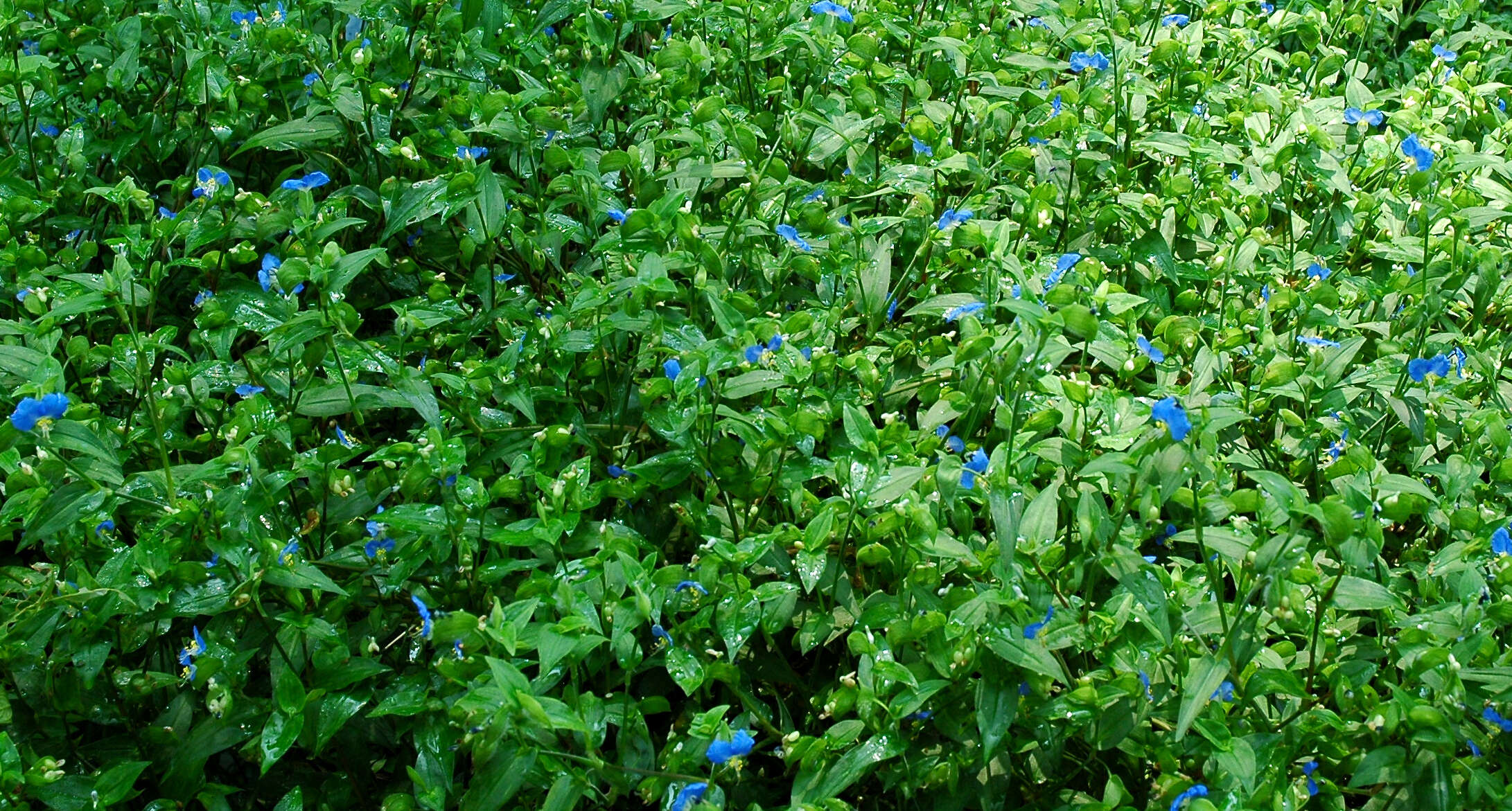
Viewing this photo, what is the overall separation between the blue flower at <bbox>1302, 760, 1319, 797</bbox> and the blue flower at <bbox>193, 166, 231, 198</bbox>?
238 cm

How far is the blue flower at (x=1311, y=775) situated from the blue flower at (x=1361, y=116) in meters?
2.03

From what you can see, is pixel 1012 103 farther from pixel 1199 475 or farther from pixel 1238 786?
pixel 1238 786

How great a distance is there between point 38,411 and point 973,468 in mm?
1480

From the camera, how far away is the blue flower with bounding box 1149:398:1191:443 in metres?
1.74

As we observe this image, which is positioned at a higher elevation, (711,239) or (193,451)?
(711,239)

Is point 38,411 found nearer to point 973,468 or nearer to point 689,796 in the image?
point 689,796

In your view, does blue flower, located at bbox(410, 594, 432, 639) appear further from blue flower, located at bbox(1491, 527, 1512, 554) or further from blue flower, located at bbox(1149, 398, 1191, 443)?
blue flower, located at bbox(1491, 527, 1512, 554)

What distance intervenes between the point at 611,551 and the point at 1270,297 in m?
1.69

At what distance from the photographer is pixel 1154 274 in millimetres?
2906

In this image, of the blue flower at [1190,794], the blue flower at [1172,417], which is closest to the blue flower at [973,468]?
the blue flower at [1172,417]

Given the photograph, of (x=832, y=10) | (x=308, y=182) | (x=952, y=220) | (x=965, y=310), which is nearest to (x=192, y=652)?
(x=308, y=182)

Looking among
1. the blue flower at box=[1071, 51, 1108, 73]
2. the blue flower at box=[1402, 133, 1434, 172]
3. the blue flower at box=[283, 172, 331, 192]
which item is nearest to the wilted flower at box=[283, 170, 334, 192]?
the blue flower at box=[283, 172, 331, 192]

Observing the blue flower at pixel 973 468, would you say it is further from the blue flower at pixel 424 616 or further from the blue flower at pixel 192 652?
the blue flower at pixel 192 652

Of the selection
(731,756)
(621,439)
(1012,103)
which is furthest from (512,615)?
(1012,103)
